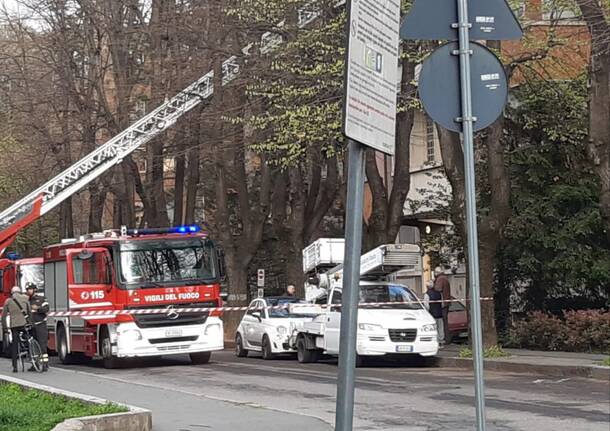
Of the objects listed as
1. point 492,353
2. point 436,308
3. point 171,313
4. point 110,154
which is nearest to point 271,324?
point 171,313

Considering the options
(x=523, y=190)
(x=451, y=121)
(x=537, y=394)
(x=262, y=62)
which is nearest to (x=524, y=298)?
(x=523, y=190)

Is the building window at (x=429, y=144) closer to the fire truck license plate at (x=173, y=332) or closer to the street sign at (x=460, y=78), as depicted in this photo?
the fire truck license plate at (x=173, y=332)

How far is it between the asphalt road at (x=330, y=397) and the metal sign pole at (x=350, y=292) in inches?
302

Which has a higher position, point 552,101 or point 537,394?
point 552,101

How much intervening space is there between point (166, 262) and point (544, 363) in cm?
860

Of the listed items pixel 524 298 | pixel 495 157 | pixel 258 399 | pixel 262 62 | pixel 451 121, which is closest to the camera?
pixel 451 121

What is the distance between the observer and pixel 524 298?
2750cm

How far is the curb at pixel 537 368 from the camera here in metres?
18.4

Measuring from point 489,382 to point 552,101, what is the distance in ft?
33.9

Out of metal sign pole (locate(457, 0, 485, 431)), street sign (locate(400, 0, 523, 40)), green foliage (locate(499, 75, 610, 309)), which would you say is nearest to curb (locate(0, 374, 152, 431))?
metal sign pole (locate(457, 0, 485, 431))

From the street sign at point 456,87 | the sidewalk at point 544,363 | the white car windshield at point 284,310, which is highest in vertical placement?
the street sign at point 456,87

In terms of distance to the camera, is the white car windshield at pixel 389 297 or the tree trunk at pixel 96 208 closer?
the white car windshield at pixel 389 297

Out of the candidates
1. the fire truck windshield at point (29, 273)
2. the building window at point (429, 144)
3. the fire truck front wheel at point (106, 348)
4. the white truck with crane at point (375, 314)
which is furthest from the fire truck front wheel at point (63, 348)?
the building window at point (429, 144)

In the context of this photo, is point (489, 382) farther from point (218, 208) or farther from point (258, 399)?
point (218, 208)
